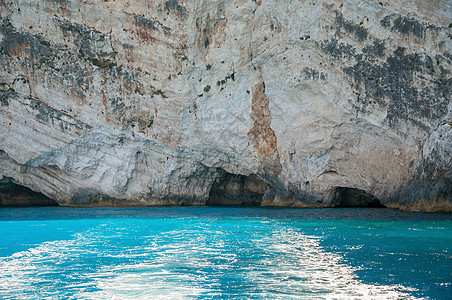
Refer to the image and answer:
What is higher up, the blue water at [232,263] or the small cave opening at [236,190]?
the small cave opening at [236,190]

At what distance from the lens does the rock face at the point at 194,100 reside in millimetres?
27516

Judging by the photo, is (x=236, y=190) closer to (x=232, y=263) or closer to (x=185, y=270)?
(x=232, y=263)

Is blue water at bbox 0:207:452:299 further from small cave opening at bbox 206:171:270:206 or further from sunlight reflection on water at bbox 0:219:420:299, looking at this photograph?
small cave opening at bbox 206:171:270:206

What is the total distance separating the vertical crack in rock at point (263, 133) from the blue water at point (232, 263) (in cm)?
1450

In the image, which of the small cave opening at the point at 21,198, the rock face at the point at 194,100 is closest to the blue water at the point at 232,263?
the rock face at the point at 194,100

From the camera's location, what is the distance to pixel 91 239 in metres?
14.6

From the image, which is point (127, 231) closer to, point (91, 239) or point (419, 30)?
point (91, 239)

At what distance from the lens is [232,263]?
9.99 m

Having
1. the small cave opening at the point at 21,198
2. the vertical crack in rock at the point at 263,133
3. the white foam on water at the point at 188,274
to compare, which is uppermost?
the vertical crack in rock at the point at 263,133

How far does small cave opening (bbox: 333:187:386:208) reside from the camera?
98.8ft

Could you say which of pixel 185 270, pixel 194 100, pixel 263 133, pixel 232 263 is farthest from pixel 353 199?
pixel 185 270

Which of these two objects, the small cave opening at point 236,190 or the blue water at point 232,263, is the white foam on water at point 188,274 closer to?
the blue water at point 232,263

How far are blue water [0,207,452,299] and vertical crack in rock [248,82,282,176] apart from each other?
14.5 m

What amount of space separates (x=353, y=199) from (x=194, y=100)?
12937mm
